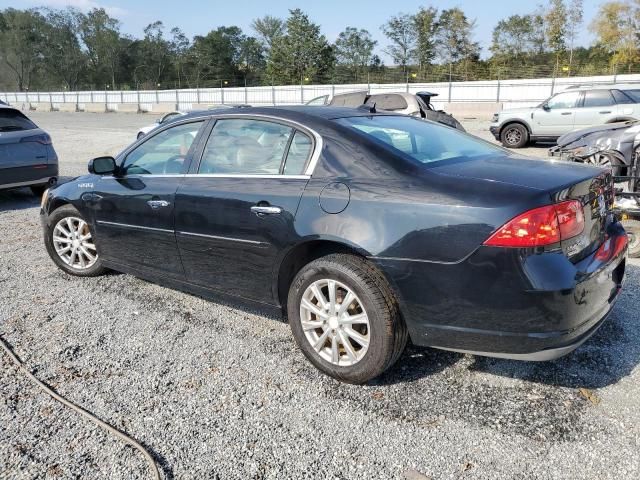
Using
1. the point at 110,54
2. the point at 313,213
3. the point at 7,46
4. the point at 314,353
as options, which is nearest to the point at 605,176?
the point at 313,213

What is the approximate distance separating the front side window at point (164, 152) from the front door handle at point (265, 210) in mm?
890

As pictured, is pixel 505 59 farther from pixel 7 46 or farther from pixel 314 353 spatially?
pixel 7 46

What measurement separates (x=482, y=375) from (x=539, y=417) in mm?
478

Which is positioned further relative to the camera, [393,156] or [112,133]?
[112,133]

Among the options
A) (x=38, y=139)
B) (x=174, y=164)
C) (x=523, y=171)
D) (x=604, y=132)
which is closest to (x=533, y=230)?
(x=523, y=171)

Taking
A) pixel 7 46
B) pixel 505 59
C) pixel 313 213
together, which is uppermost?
pixel 7 46

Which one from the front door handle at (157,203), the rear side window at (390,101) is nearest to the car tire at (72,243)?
the front door handle at (157,203)

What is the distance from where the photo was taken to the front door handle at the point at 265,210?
123 inches

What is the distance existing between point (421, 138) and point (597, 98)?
40.5 feet

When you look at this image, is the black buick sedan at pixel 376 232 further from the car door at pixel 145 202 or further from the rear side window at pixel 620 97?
the rear side window at pixel 620 97

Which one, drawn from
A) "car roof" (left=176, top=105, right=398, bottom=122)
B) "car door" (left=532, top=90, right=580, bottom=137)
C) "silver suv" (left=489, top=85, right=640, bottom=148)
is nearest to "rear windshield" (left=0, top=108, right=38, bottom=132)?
"car roof" (left=176, top=105, right=398, bottom=122)

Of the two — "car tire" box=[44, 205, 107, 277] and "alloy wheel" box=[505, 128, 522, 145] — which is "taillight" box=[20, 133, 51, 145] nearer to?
"car tire" box=[44, 205, 107, 277]

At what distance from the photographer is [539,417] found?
8.79ft

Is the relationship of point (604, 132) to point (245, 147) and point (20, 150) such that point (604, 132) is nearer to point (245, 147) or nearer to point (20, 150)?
point (245, 147)
